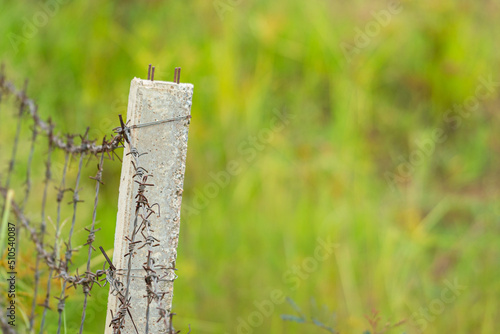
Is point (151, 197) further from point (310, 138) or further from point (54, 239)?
point (310, 138)

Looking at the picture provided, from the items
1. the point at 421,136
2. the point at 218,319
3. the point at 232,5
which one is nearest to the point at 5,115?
the point at 218,319

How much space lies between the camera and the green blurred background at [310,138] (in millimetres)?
3166

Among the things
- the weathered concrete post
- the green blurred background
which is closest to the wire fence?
the weathered concrete post

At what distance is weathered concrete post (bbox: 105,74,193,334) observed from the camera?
1190 mm

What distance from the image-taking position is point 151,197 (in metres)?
1.22

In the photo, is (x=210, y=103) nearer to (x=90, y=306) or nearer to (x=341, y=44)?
(x=341, y=44)

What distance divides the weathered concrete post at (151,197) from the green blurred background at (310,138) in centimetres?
130

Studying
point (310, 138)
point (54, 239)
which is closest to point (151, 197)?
point (54, 239)

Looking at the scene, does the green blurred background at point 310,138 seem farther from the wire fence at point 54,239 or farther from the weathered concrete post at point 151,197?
the weathered concrete post at point 151,197

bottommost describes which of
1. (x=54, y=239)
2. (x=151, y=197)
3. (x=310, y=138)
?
(x=151, y=197)

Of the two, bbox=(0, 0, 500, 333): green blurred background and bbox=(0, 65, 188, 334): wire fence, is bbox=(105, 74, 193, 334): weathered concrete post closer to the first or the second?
bbox=(0, 65, 188, 334): wire fence

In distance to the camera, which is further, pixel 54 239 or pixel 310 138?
pixel 310 138

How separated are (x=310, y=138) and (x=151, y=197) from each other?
3.27m

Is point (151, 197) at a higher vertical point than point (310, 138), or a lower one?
lower
